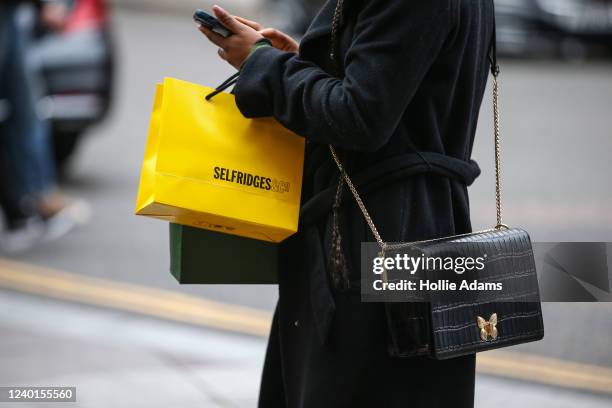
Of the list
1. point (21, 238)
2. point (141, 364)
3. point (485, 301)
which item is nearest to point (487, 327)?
point (485, 301)

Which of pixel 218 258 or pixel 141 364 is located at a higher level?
pixel 218 258

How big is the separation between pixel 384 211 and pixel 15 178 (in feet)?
14.4

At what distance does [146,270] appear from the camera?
593 centimetres

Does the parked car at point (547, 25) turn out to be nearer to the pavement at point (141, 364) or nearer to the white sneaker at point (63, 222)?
the white sneaker at point (63, 222)

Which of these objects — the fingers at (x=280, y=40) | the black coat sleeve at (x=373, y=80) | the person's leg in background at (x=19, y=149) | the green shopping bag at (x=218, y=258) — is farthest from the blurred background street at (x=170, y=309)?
the black coat sleeve at (x=373, y=80)

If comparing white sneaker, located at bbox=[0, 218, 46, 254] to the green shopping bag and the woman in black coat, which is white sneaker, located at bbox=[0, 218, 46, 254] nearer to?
the green shopping bag

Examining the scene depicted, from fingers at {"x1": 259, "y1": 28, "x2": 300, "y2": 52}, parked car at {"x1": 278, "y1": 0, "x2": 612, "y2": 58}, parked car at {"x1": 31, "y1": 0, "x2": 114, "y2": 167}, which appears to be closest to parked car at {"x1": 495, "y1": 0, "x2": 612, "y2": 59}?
parked car at {"x1": 278, "y1": 0, "x2": 612, "y2": 58}

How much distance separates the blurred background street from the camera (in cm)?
437

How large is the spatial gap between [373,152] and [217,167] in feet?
1.01

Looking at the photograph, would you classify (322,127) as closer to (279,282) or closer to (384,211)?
(384,211)

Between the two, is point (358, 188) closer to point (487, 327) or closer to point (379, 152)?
point (379, 152)

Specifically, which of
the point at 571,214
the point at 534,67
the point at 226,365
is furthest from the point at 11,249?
the point at 534,67

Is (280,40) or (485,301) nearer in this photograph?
(485,301)

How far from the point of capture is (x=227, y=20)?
2.25 m
